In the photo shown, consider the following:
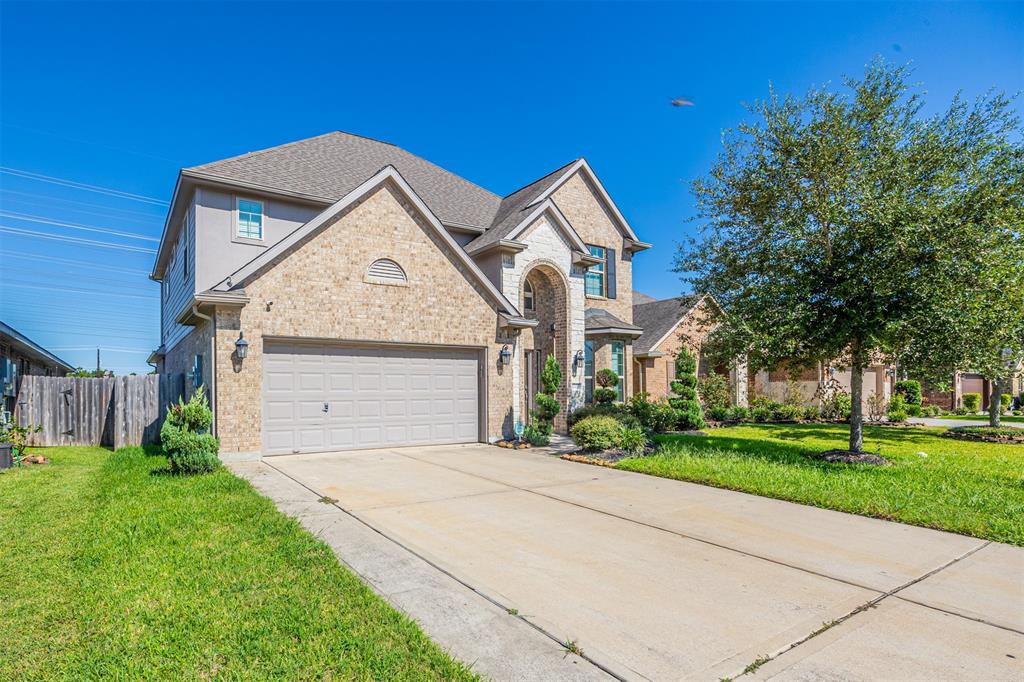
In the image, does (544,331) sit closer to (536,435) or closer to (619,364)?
(619,364)

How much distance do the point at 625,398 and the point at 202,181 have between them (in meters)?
13.9

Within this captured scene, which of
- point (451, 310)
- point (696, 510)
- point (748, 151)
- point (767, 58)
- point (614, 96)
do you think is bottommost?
point (696, 510)

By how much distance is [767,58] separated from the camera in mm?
12086

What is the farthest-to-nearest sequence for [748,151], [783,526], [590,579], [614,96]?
1. [614,96]
2. [748,151]
3. [783,526]
4. [590,579]

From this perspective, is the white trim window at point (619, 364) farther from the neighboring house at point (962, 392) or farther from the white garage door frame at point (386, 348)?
the neighboring house at point (962, 392)

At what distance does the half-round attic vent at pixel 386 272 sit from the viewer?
12391mm

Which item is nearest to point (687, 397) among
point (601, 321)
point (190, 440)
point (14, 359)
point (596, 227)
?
point (601, 321)

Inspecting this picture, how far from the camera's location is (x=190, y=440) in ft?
29.6

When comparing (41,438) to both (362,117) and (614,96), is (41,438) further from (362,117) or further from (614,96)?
(614,96)

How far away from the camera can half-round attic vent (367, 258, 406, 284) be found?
12.4 meters

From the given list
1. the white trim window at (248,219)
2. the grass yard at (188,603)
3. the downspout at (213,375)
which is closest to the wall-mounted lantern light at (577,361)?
the white trim window at (248,219)

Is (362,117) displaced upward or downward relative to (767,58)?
upward

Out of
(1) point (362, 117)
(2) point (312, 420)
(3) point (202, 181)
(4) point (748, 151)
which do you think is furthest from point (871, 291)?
(1) point (362, 117)

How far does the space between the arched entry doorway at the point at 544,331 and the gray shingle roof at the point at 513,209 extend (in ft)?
4.71
